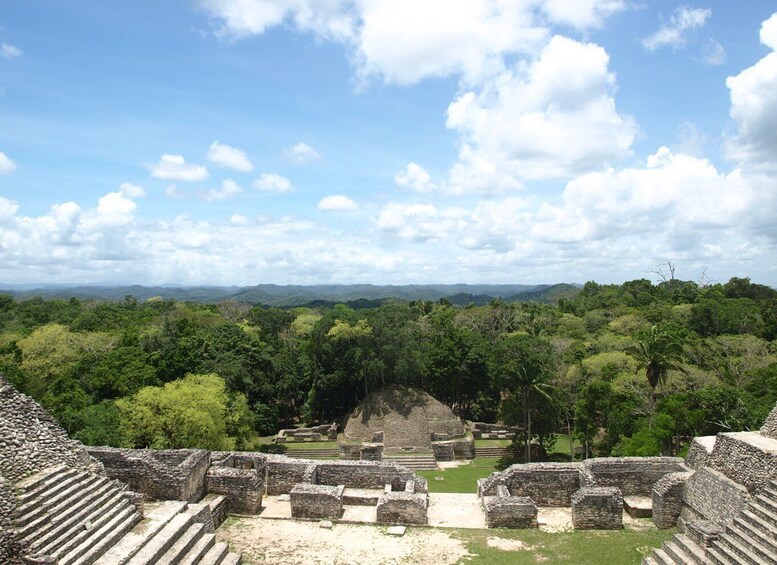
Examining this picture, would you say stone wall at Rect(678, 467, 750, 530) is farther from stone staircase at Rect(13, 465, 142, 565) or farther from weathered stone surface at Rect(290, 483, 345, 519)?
stone staircase at Rect(13, 465, 142, 565)

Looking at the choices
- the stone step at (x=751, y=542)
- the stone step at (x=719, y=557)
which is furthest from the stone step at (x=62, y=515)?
the stone step at (x=751, y=542)

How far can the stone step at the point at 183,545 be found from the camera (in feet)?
34.5

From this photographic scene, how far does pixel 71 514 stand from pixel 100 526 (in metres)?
0.67

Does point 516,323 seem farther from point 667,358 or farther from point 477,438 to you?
point 667,358

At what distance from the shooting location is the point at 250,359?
110 ft

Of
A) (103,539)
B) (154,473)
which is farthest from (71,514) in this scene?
(154,473)

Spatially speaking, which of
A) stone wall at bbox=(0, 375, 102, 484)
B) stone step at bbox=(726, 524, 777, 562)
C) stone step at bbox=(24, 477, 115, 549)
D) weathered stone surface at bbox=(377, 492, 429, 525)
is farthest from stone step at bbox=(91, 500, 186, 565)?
stone step at bbox=(726, 524, 777, 562)

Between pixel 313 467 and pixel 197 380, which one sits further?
pixel 197 380

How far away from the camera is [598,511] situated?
45.7ft

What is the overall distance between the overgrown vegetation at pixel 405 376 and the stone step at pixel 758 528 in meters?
8.93

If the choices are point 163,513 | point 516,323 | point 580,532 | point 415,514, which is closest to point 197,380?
point 163,513

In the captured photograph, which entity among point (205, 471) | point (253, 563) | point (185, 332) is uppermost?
point (185, 332)

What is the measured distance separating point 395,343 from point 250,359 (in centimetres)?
994

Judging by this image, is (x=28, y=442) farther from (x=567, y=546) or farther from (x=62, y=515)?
(x=567, y=546)
